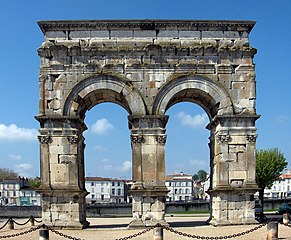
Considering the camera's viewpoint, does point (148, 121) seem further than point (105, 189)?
No

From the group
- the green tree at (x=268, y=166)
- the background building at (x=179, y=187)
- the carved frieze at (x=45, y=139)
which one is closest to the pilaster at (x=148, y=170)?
the carved frieze at (x=45, y=139)

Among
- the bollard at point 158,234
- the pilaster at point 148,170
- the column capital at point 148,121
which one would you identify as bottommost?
the bollard at point 158,234

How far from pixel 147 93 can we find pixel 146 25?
10.9 ft

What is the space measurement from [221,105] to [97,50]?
21.1ft

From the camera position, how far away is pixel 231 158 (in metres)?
19.3

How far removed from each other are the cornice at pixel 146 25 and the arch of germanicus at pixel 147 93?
0.05m

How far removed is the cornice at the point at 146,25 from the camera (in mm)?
19703

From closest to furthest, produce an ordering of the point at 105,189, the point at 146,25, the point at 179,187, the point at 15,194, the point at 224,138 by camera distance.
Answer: the point at 224,138 < the point at 146,25 < the point at 15,194 < the point at 105,189 < the point at 179,187

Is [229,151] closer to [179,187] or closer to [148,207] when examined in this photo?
[148,207]

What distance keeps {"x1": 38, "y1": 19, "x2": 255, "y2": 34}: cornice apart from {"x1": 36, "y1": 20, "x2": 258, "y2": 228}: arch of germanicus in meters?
0.05

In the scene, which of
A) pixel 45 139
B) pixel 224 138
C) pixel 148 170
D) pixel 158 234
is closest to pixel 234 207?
pixel 224 138

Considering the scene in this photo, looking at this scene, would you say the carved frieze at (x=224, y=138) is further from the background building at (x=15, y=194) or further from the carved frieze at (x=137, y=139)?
the background building at (x=15, y=194)

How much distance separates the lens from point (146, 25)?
65.0 ft

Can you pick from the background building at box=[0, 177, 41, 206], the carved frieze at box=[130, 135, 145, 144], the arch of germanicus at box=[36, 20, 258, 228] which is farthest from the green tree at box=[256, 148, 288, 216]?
the background building at box=[0, 177, 41, 206]
